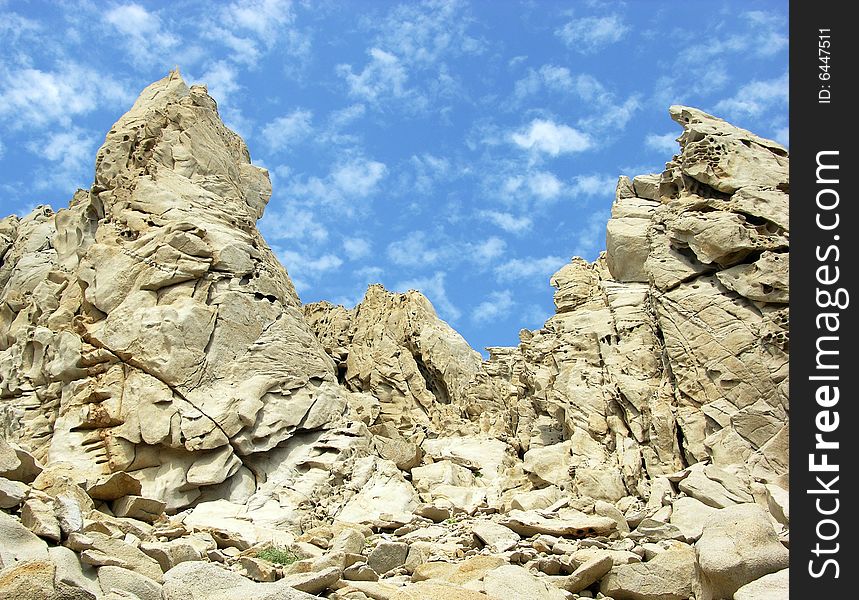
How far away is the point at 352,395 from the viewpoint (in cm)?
3484

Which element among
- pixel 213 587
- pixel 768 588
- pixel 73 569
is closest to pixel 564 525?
pixel 768 588

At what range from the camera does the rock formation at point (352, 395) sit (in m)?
19.5

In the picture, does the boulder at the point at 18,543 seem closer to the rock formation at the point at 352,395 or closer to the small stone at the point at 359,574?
the rock formation at the point at 352,395

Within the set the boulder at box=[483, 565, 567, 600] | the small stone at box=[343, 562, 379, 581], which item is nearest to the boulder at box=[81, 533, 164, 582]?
the small stone at box=[343, 562, 379, 581]

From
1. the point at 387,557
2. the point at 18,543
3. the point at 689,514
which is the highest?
the point at 689,514

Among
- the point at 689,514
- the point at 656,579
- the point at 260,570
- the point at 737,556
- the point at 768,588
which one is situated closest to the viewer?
the point at 768,588

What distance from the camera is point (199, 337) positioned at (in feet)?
86.8

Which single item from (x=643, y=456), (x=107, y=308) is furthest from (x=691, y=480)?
(x=107, y=308)

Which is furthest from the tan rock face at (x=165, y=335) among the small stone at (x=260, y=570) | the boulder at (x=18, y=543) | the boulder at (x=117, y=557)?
the boulder at (x=18, y=543)

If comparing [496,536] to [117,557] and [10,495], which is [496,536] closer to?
[117,557]

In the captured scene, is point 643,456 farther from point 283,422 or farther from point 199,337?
point 199,337

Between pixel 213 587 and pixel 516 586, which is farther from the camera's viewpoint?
pixel 516 586

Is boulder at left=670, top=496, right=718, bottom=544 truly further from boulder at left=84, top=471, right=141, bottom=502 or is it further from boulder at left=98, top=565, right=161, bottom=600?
boulder at left=84, top=471, right=141, bottom=502
